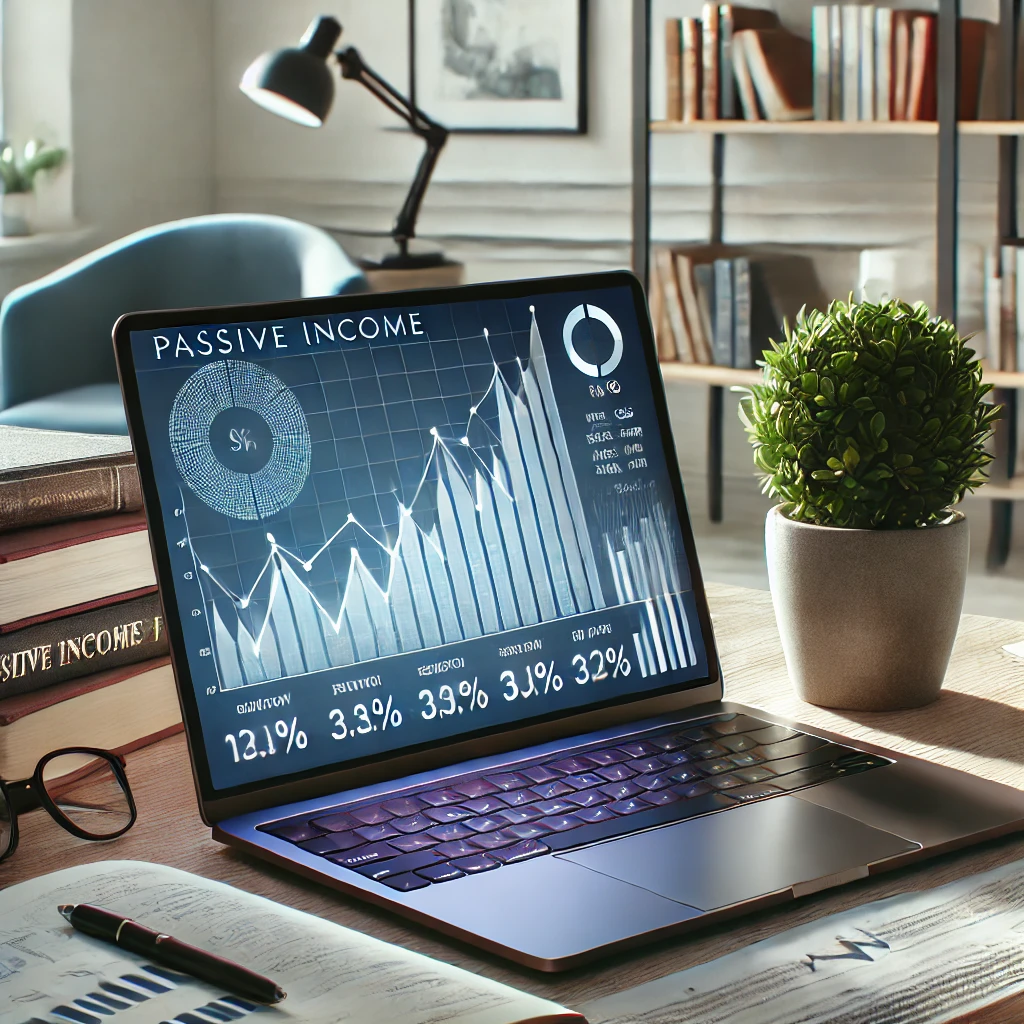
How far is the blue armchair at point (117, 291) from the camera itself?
293 centimetres

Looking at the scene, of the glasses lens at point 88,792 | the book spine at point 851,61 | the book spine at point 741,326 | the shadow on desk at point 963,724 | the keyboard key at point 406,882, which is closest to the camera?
the keyboard key at point 406,882

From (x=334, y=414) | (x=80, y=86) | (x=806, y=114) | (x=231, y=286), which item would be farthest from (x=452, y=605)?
(x=80, y=86)

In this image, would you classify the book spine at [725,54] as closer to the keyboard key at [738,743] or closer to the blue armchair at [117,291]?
the blue armchair at [117,291]

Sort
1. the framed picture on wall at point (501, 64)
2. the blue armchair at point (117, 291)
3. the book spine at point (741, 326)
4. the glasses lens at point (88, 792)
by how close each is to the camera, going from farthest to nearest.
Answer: the framed picture on wall at point (501, 64)
the book spine at point (741, 326)
the blue armchair at point (117, 291)
the glasses lens at point (88, 792)

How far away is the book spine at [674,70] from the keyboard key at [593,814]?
3077 millimetres

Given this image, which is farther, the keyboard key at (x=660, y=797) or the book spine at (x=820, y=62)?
the book spine at (x=820, y=62)

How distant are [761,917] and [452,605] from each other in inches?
9.7

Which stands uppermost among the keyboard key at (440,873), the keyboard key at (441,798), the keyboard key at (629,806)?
the keyboard key at (441,798)

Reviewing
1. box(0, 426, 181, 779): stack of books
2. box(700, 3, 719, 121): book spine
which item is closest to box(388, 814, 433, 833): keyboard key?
box(0, 426, 181, 779): stack of books

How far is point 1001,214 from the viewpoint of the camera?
3381 millimetres

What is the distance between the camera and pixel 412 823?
2.04 feet

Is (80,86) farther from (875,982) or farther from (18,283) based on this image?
(875,982)

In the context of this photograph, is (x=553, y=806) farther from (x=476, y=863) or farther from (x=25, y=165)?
(x=25, y=165)

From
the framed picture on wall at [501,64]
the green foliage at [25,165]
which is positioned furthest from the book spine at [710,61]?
the green foliage at [25,165]
